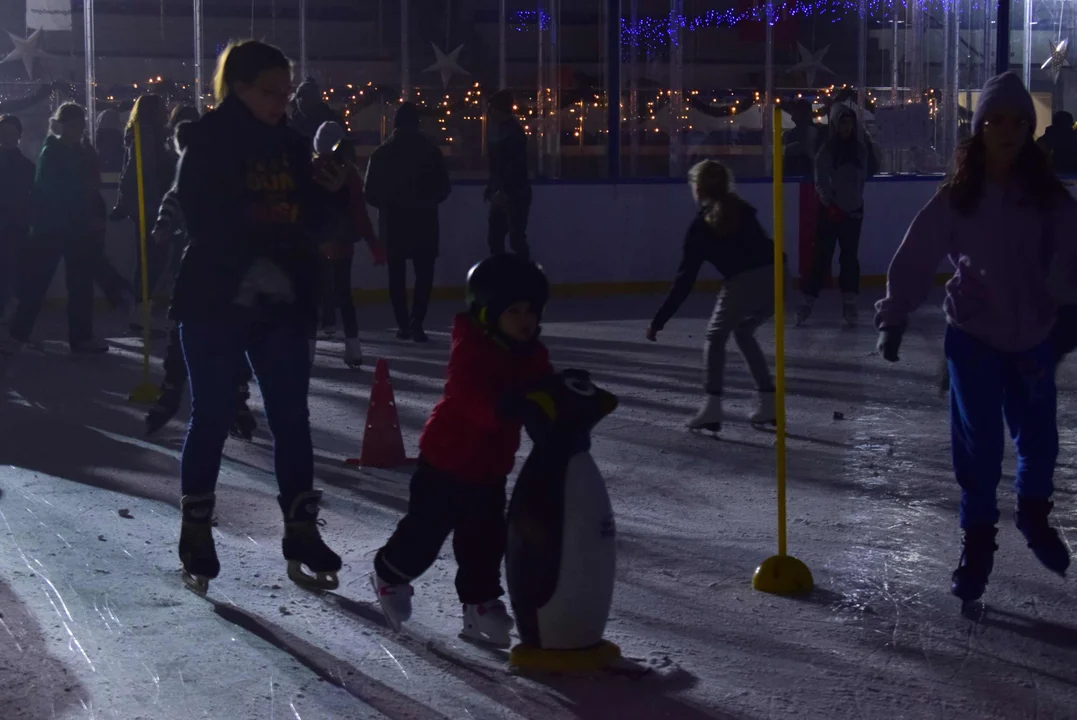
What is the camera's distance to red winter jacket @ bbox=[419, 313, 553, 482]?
3730 millimetres

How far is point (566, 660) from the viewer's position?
147 inches

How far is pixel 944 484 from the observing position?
6.20 meters

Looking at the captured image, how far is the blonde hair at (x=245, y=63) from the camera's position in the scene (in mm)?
4266

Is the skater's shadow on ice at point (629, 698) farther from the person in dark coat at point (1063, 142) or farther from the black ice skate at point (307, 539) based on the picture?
the person in dark coat at point (1063, 142)

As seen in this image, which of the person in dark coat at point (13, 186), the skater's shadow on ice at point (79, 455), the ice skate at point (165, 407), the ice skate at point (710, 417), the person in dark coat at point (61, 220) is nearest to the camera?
the skater's shadow on ice at point (79, 455)

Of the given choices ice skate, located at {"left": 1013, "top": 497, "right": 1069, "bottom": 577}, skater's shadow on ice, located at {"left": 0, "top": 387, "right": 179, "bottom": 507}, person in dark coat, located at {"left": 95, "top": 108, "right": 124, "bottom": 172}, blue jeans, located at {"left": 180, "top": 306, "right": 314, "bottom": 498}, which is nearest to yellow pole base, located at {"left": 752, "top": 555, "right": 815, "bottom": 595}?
ice skate, located at {"left": 1013, "top": 497, "right": 1069, "bottom": 577}

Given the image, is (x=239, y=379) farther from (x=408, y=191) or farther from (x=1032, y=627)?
(x=408, y=191)

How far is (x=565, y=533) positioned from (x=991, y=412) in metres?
1.40

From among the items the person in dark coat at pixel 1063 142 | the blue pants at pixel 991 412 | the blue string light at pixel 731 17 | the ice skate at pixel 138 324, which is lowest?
the ice skate at pixel 138 324

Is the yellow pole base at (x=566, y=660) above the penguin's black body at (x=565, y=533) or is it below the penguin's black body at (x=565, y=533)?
below

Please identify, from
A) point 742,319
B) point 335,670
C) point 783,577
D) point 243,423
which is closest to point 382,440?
point 243,423

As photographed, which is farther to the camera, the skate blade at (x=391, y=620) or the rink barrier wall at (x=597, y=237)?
the rink barrier wall at (x=597, y=237)

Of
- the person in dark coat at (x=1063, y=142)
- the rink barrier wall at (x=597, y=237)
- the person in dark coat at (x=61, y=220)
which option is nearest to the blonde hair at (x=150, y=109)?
the person in dark coat at (x=61, y=220)

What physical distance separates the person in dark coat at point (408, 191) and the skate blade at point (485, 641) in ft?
22.2
